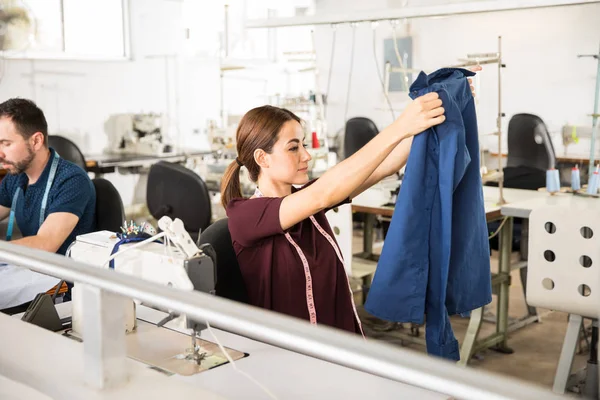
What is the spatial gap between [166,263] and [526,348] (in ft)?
8.11

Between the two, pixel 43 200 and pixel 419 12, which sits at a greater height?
pixel 419 12

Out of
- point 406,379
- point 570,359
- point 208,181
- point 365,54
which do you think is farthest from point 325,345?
point 365,54

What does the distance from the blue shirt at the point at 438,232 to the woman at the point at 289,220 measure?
134 millimetres

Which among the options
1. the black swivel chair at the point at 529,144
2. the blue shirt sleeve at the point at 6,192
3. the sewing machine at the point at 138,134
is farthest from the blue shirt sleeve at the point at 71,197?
the black swivel chair at the point at 529,144

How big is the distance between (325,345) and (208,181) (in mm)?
3909

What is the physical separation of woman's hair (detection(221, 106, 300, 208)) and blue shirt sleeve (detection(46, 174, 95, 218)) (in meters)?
0.67

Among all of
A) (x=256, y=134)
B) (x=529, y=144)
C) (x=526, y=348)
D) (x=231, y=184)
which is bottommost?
(x=526, y=348)

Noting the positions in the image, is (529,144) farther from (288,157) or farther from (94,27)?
(288,157)

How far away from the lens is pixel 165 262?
1.38 metres

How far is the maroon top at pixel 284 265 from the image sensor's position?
181cm

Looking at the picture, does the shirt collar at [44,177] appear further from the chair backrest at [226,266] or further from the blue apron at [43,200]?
the chair backrest at [226,266]

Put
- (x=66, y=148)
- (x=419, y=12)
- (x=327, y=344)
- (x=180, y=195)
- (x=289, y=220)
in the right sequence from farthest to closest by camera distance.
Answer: (x=66, y=148) < (x=180, y=195) < (x=419, y=12) < (x=289, y=220) < (x=327, y=344)

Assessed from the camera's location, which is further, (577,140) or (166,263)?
(577,140)

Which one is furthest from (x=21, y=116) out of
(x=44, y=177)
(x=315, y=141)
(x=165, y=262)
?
(x=315, y=141)
